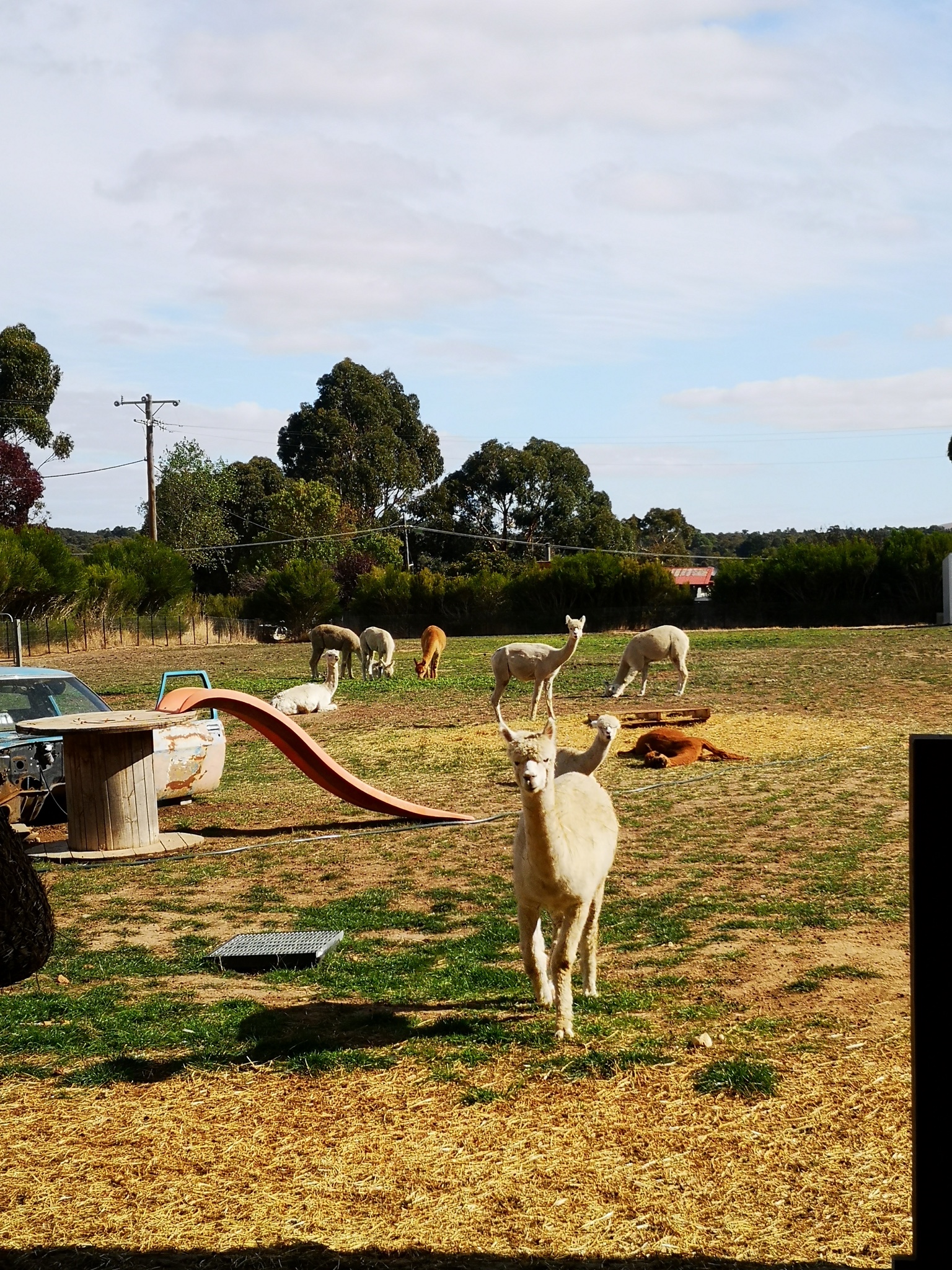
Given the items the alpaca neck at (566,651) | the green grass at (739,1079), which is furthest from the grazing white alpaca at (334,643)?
the green grass at (739,1079)

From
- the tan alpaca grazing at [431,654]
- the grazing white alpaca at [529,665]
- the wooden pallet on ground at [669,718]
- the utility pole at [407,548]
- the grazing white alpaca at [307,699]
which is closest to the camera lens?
the wooden pallet on ground at [669,718]

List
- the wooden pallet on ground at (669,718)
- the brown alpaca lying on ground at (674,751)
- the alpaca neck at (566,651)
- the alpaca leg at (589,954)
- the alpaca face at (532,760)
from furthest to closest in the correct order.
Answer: the alpaca neck at (566,651) → the wooden pallet on ground at (669,718) → the brown alpaca lying on ground at (674,751) → the alpaca leg at (589,954) → the alpaca face at (532,760)

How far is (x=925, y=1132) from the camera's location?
9.03 feet

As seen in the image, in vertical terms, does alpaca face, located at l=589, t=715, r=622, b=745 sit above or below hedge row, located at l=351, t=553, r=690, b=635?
below

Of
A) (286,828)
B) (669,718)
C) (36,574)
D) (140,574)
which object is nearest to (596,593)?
(140,574)

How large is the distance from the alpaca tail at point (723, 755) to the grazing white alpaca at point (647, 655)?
7.49 metres

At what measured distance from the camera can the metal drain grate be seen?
746cm

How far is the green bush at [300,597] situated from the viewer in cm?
5841

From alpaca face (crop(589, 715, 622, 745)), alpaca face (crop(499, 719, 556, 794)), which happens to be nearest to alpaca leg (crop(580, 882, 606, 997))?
alpaca face (crop(499, 719, 556, 794))

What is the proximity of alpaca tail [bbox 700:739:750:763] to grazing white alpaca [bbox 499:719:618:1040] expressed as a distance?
9668mm

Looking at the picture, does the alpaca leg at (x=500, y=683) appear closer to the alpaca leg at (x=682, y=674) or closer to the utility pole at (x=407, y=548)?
the alpaca leg at (x=682, y=674)

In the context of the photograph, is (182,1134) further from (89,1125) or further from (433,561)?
(433,561)

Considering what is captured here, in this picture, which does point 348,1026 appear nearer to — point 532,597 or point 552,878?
point 552,878

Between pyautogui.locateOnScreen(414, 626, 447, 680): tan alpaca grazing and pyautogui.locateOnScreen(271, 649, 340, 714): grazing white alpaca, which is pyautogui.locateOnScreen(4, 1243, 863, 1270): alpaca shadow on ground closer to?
pyautogui.locateOnScreen(271, 649, 340, 714): grazing white alpaca
